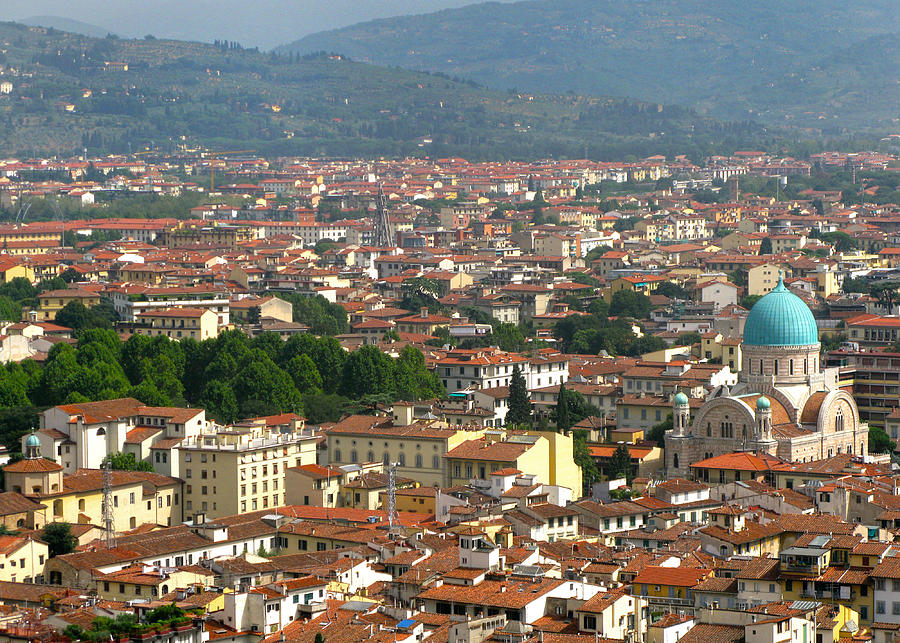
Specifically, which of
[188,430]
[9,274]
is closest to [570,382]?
[188,430]

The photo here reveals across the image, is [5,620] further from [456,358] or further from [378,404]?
[456,358]

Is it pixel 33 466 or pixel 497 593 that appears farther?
pixel 33 466

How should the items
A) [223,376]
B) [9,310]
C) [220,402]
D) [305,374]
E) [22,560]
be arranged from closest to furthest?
[22,560] → [220,402] → [223,376] → [305,374] → [9,310]

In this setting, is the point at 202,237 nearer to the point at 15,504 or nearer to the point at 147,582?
the point at 15,504

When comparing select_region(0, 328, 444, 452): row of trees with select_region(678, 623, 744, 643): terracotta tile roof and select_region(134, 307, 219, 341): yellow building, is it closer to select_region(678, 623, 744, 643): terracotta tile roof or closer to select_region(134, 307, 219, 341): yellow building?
select_region(134, 307, 219, 341): yellow building

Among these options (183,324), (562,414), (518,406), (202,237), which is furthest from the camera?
(202,237)

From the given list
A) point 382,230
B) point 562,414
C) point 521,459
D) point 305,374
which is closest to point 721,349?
point 562,414
